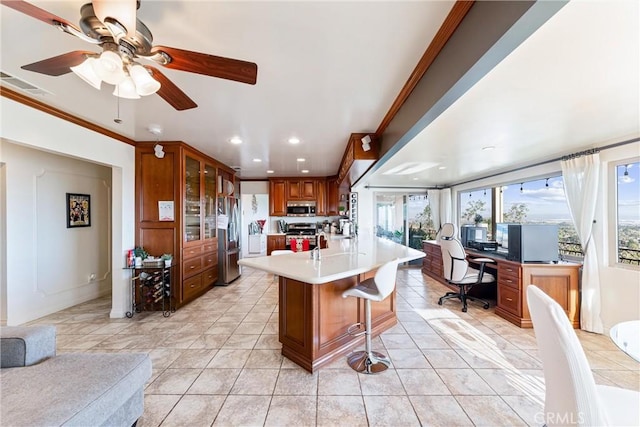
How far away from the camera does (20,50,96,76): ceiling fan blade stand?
1250mm

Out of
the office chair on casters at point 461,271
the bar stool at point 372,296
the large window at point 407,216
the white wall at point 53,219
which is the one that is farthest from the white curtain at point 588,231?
the white wall at point 53,219

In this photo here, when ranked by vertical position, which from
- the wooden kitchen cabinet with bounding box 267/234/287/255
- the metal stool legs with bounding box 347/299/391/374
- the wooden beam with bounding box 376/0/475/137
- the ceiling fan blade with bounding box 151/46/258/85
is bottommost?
the metal stool legs with bounding box 347/299/391/374

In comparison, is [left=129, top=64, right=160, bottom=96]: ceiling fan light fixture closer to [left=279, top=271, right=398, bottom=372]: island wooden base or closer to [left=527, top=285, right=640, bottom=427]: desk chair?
[left=279, top=271, right=398, bottom=372]: island wooden base

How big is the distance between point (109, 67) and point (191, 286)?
11.2 ft

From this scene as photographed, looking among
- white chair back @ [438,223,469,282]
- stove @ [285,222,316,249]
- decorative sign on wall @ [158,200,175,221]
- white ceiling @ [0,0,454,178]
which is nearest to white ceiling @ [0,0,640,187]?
white ceiling @ [0,0,454,178]

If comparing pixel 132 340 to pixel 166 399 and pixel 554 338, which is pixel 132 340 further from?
pixel 554 338

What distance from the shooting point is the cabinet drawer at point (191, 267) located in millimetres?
3700

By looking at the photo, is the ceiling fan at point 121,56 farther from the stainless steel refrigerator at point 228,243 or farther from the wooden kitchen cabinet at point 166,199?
the stainless steel refrigerator at point 228,243

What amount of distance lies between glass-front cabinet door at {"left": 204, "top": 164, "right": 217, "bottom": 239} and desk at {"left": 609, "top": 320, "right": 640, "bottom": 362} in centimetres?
468

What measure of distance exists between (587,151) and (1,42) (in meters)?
5.33

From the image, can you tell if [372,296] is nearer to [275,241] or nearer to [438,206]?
[275,241]

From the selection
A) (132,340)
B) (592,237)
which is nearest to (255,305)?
(132,340)

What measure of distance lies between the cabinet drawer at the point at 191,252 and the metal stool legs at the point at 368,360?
275 cm

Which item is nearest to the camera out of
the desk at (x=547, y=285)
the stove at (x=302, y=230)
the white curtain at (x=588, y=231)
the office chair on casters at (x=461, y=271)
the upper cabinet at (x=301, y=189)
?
the white curtain at (x=588, y=231)
